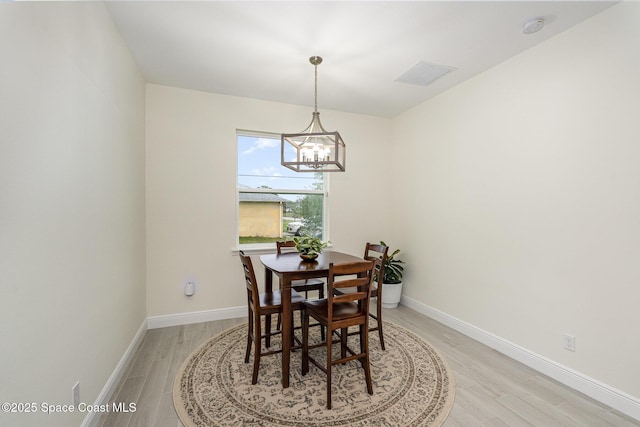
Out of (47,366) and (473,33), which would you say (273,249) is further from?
(473,33)

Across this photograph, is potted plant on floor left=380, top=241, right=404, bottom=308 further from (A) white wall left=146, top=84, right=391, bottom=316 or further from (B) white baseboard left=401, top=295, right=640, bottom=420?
(A) white wall left=146, top=84, right=391, bottom=316

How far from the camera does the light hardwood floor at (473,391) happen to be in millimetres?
1870

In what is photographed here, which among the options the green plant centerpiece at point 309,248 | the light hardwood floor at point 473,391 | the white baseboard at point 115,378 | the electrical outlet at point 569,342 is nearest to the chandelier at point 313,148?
the green plant centerpiece at point 309,248

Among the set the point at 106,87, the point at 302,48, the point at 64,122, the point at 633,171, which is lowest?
the point at 633,171

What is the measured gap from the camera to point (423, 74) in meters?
3.07

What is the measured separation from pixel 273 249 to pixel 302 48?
240cm

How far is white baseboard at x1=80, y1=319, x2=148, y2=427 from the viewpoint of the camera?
1741mm

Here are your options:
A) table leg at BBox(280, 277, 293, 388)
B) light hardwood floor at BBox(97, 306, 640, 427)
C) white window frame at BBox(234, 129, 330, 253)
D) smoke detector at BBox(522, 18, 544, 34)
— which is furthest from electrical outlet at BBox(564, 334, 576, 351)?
white window frame at BBox(234, 129, 330, 253)

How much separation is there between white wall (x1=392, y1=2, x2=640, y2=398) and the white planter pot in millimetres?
533

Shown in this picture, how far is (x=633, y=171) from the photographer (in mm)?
1953

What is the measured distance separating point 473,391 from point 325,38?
9.97ft

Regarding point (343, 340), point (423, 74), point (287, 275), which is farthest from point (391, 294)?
point (423, 74)

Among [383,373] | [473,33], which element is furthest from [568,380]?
[473,33]

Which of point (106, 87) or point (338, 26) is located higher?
point (338, 26)
